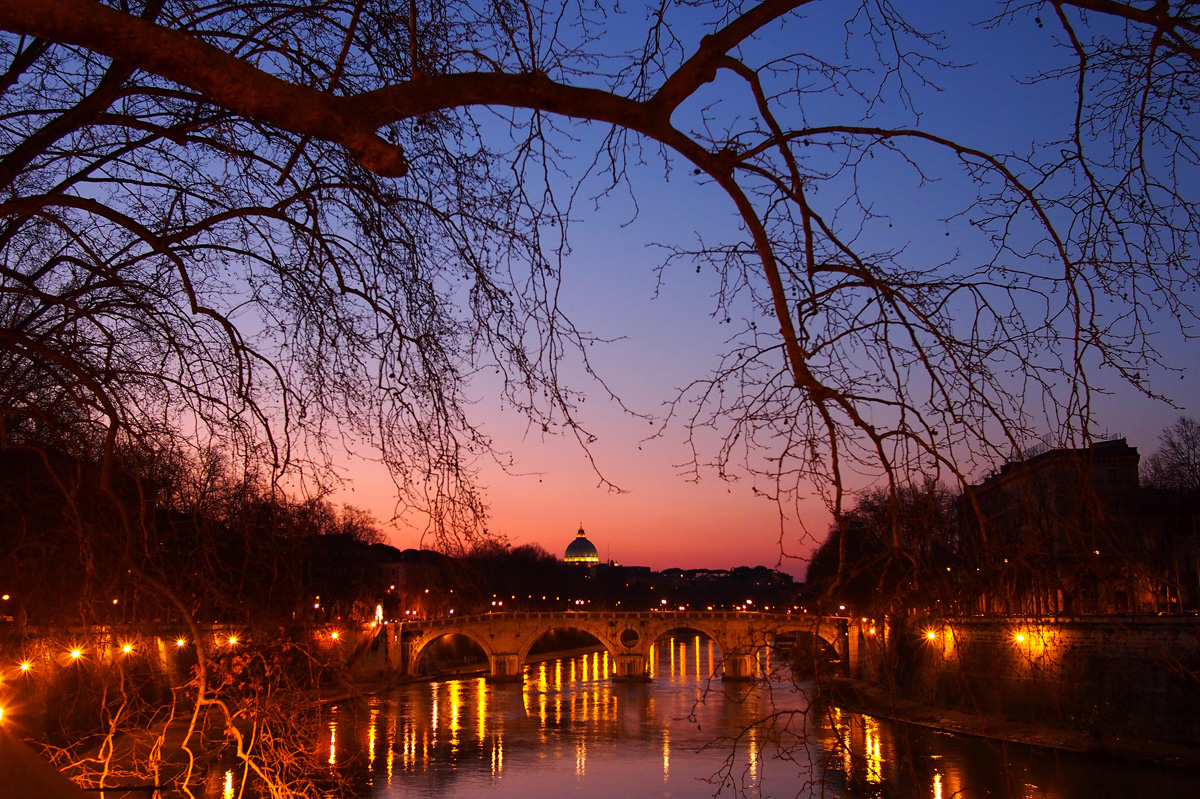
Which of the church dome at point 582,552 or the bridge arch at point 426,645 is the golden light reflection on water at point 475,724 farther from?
the church dome at point 582,552

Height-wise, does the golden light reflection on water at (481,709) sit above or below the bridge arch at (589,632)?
below

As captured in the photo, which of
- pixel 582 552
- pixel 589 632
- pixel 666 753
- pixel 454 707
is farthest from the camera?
pixel 582 552

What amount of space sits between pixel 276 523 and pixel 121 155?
6.58ft

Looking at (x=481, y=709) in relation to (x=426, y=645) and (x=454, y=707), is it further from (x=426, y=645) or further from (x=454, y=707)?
(x=426, y=645)

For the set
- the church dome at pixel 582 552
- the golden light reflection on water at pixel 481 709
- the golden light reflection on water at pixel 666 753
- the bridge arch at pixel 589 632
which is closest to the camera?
the golden light reflection on water at pixel 666 753

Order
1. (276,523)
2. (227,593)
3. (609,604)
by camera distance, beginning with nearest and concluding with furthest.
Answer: (276,523) → (227,593) → (609,604)

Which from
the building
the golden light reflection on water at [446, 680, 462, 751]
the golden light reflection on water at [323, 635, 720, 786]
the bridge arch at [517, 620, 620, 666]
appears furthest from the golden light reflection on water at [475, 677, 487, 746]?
the building

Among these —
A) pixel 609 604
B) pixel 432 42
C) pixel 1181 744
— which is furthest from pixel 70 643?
pixel 609 604

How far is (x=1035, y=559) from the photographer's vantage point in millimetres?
2734

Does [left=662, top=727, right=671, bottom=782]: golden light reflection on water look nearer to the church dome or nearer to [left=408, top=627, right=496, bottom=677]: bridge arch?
[left=408, top=627, right=496, bottom=677]: bridge arch

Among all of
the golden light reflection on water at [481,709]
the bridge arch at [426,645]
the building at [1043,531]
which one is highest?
the building at [1043,531]

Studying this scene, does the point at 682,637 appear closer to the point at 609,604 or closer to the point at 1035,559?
the point at 609,604

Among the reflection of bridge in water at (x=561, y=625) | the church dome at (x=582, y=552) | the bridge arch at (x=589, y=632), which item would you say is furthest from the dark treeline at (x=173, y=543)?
the church dome at (x=582, y=552)

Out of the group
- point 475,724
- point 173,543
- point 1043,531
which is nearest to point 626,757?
point 475,724
